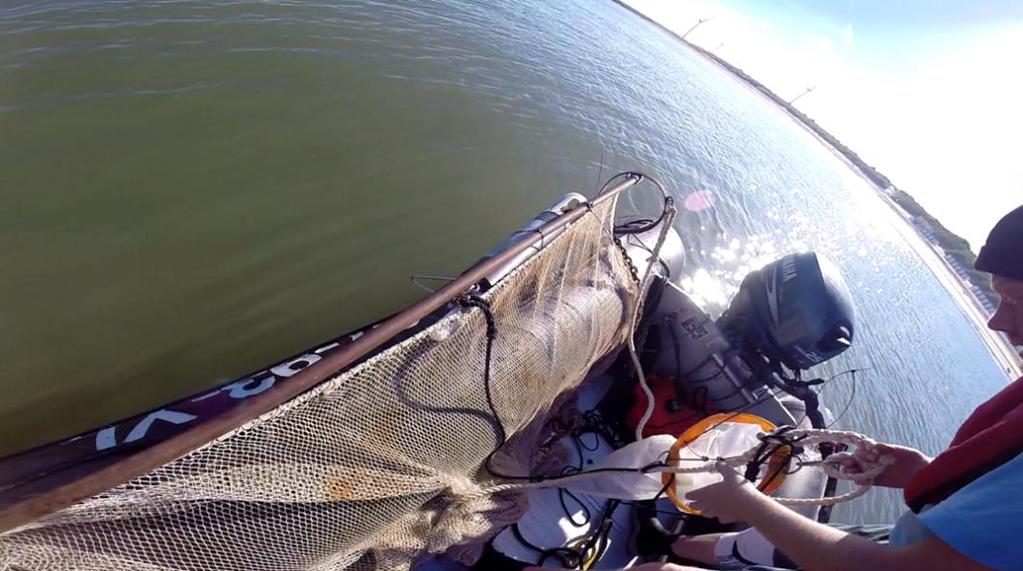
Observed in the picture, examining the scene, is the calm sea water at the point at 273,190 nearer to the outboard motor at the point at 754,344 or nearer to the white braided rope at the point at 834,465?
the outboard motor at the point at 754,344

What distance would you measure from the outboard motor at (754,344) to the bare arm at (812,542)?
6.04ft

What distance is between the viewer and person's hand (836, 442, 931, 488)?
2465mm

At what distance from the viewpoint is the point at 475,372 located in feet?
8.45

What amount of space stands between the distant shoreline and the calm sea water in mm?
4405

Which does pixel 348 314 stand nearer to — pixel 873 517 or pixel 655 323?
pixel 655 323

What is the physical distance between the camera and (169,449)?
1482mm

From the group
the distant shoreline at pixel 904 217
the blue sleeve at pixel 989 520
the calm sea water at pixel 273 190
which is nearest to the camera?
the blue sleeve at pixel 989 520

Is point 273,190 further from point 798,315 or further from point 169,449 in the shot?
point 798,315

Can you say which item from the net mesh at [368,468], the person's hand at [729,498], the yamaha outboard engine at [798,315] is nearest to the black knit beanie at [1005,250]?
the person's hand at [729,498]

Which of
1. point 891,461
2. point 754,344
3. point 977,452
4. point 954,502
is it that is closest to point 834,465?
point 891,461

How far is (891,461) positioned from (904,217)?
28773mm

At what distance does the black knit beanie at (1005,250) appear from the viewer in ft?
5.80

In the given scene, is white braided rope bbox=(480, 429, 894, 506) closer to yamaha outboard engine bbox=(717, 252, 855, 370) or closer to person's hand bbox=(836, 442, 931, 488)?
person's hand bbox=(836, 442, 931, 488)

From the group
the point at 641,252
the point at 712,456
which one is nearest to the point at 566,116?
the point at 641,252
